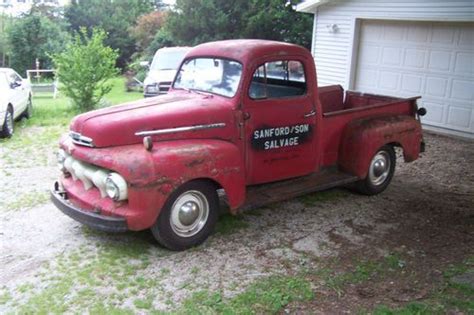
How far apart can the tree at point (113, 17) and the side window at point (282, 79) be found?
91.7 ft

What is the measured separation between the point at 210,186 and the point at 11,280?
209cm

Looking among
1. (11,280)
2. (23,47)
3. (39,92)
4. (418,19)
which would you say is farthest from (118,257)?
(23,47)

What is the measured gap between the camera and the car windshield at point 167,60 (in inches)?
610

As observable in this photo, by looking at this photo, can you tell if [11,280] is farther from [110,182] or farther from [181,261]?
[181,261]

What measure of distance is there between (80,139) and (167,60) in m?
11.0

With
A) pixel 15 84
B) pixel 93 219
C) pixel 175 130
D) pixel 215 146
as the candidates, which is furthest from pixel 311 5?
pixel 93 219

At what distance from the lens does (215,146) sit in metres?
5.19

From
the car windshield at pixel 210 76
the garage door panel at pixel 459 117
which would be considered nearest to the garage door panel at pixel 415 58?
the garage door panel at pixel 459 117

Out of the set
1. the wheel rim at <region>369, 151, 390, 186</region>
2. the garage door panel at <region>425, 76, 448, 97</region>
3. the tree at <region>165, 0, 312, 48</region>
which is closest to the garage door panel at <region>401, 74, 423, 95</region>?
the garage door panel at <region>425, 76, 448, 97</region>

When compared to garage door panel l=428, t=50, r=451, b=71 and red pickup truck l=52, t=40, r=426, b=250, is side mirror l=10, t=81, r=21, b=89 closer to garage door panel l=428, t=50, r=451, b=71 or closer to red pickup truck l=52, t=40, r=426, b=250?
red pickup truck l=52, t=40, r=426, b=250

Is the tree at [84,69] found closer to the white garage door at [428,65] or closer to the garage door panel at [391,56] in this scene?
the white garage door at [428,65]

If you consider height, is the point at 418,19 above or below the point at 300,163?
above

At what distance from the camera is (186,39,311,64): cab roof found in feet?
18.7

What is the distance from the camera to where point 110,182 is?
4.71 m
